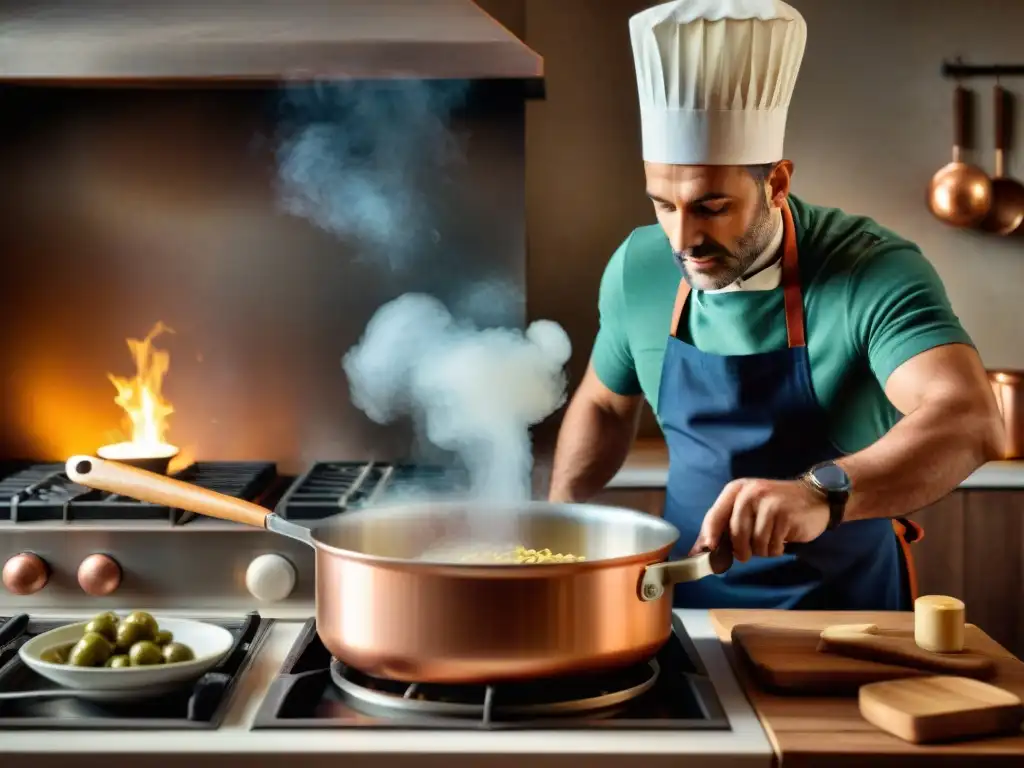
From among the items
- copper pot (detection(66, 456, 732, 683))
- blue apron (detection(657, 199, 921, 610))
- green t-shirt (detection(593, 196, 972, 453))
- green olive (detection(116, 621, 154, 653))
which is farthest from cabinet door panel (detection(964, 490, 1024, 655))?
green olive (detection(116, 621, 154, 653))

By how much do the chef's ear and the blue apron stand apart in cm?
6

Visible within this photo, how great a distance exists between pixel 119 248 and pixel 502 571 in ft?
4.71

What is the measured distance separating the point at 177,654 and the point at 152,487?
0.18 metres

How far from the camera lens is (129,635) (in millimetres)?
1031

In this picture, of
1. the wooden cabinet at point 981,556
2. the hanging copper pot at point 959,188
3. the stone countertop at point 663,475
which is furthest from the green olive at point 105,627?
the hanging copper pot at point 959,188

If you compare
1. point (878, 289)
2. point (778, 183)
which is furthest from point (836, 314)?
point (778, 183)

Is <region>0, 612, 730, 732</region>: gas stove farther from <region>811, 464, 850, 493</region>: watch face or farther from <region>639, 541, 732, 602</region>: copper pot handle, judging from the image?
<region>811, 464, 850, 493</region>: watch face

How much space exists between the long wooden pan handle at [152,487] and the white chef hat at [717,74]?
0.74m

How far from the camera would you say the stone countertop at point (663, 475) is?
2127 millimetres

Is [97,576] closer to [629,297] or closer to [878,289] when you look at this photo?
[629,297]

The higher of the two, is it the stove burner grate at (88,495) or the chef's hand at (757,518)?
the chef's hand at (757,518)

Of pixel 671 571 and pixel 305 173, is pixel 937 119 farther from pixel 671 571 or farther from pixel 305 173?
pixel 671 571


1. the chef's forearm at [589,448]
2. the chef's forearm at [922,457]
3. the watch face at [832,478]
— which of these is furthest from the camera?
the chef's forearm at [589,448]

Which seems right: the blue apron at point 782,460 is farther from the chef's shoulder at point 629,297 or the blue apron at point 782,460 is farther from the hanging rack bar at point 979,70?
the hanging rack bar at point 979,70
